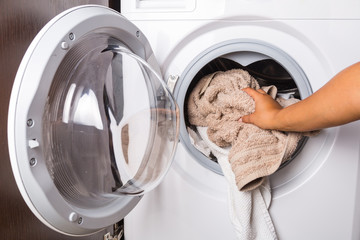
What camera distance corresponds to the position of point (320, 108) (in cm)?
66

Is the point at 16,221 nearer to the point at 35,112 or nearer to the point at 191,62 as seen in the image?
the point at 35,112

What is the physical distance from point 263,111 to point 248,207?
260 mm

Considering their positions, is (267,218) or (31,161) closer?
(31,161)

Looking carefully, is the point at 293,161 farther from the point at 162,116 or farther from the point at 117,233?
the point at 117,233

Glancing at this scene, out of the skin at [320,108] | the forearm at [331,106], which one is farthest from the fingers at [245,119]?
the forearm at [331,106]

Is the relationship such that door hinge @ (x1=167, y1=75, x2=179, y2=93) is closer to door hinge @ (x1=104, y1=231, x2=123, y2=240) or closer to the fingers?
the fingers

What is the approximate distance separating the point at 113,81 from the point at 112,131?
4.6 inches

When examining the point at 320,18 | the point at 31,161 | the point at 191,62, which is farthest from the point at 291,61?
the point at 31,161

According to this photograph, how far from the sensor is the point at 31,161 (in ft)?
1.73

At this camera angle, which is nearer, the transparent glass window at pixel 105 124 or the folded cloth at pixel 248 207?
the transparent glass window at pixel 105 124

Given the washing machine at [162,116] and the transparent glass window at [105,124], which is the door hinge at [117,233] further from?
the transparent glass window at [105,124]

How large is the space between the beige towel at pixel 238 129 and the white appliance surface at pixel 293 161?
0.09m

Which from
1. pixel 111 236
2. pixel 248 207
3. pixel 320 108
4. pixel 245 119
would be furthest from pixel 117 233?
pixel 320 108

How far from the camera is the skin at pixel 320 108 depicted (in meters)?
0.59
